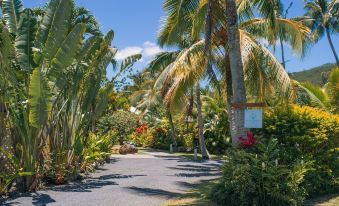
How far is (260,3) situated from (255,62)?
2.56 meters

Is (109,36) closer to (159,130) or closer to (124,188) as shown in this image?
(124,188)

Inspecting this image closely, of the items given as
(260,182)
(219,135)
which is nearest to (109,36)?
(260,182)

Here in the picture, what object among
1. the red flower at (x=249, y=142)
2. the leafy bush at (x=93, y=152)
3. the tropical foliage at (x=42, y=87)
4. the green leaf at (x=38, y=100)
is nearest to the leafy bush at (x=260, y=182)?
the red flower at (x=249, y=142)

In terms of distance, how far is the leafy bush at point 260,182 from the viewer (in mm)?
8797

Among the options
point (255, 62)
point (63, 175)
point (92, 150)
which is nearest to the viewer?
point (63, 175)

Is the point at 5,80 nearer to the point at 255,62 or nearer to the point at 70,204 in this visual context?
the point at 70,204

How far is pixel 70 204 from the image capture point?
919 cm

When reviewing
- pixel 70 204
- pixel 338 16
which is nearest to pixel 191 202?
pixel 70 204

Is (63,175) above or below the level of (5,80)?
below

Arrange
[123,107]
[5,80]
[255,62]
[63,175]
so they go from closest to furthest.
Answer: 1. [5,80]
2. [63,175]
3. [255,62]
4. [123,107]

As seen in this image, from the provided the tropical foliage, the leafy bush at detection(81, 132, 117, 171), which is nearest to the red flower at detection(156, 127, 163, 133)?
the leafy bush at detection(81, 132, 117, 171)

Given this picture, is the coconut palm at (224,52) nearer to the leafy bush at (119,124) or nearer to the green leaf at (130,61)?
the green leaf at (130,61)

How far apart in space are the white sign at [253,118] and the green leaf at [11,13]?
6378mm

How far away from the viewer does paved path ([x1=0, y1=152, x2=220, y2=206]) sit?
9.53 m
